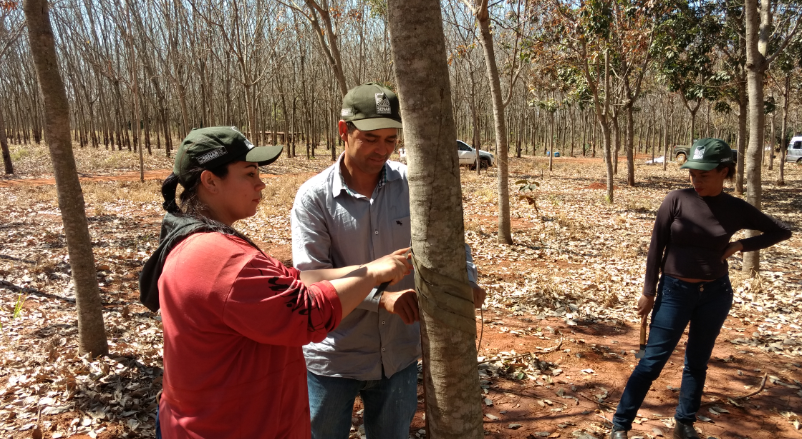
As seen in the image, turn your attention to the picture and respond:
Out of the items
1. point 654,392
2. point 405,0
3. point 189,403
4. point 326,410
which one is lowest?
point 654,392

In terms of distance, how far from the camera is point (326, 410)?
1.84 metres

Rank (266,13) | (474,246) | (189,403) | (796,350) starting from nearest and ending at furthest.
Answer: (189,403) < (796,350) < (474,246) < (266,13)

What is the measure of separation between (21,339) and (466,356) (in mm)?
4304

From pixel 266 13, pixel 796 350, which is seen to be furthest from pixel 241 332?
pixel 266 13

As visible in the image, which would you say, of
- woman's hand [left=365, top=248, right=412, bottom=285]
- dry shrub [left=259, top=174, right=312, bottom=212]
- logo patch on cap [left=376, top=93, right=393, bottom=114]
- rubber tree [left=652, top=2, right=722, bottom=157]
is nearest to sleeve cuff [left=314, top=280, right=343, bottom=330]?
woman's hand [left=365, top=248, right=412, bottom=285]

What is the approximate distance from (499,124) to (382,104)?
241 inches

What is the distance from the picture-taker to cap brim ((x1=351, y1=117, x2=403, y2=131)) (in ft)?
5.78

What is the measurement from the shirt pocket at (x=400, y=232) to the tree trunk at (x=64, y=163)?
2.85 meters

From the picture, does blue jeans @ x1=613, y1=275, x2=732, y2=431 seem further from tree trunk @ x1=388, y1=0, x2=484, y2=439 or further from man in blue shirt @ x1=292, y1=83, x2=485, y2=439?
→ tree trunk @ x1=388, y1=0, x2=484, y2=439

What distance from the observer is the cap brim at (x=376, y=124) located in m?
1.76

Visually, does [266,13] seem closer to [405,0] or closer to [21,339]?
[21,339]

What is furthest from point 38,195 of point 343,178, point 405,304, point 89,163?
point 405,304

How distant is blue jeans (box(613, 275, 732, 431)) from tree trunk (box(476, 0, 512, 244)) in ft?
16.0

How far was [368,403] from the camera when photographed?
1971 millimetres
